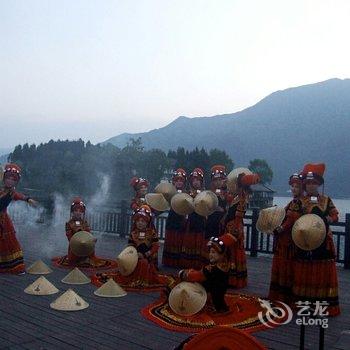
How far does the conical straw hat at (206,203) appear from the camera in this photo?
772 cm

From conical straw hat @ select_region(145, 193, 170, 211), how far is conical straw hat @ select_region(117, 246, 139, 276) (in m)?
1.79

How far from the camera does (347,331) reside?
17.6 feet

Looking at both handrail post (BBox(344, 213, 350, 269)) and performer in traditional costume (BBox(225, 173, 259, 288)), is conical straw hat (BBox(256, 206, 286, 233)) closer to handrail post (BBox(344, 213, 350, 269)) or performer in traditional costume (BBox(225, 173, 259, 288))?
performer in traditional costume (BBox(225, 173, 259, 288))

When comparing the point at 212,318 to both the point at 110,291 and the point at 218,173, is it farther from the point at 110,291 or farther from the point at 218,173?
the point at 218,173

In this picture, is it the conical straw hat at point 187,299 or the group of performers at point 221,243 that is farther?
the group of performers at point 221,243

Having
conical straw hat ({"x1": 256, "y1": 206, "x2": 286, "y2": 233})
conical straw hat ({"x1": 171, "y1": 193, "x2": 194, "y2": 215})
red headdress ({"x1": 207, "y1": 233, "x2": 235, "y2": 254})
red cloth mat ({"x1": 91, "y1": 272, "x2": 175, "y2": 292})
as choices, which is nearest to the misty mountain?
conical straw hat ({"x1": 171, "y1": 193, "x2": 194, "y2": 215})

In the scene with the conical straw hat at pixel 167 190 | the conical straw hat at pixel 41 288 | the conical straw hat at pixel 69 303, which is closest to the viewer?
the conical straw hat at pixel 69 303

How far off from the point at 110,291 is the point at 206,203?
7.40 feet

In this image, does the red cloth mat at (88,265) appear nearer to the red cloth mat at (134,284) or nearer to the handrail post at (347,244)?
the red cloth mat at (134,284)

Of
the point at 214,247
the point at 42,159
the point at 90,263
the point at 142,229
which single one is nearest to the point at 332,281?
the point at 214,247

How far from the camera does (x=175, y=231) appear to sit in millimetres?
8953

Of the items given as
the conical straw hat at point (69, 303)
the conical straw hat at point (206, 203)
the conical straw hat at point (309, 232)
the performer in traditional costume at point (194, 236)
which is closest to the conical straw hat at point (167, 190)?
the performer in traditional costume at point (194, 236)

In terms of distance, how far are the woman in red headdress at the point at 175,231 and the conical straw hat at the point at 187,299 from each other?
3.21 metres

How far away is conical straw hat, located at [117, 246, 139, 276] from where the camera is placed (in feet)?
22.9
